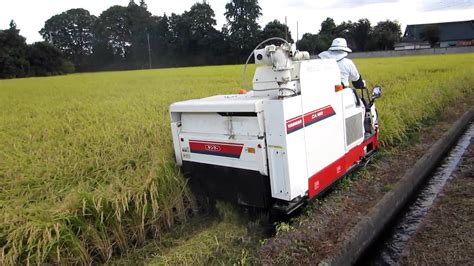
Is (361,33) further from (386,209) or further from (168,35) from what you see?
(386,209)

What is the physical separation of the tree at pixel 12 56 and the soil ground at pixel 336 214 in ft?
91.5

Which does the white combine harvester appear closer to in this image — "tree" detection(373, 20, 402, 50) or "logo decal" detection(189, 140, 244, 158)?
"logo decal" detection(189, 140, 244, 158)

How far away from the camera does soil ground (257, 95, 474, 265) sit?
9.02ft

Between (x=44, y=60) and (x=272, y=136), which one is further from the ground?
(x=44, y=60)

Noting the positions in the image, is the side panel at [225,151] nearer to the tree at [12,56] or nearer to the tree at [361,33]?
the tree at [12,56]

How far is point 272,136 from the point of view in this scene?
113 inches

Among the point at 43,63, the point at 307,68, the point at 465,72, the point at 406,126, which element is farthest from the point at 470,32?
the point at 307,68

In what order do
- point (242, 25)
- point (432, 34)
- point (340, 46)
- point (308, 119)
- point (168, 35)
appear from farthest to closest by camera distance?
point (432, 34) < point (168, 35) < point (242, 25) < point (340, 46) < point (308, 119)

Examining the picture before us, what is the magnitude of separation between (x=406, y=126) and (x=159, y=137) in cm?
417

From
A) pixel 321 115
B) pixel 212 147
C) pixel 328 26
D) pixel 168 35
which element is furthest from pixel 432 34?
pixel 212 147

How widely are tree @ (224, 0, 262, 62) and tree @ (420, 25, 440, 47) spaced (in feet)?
84.7

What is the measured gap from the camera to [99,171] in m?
3.67

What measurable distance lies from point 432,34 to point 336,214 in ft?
202

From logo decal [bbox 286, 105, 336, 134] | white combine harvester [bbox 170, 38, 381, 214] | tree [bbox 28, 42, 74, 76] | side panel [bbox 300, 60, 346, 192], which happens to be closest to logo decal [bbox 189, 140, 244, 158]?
white combine harvester [bbox 170, 38, 381, 214]
